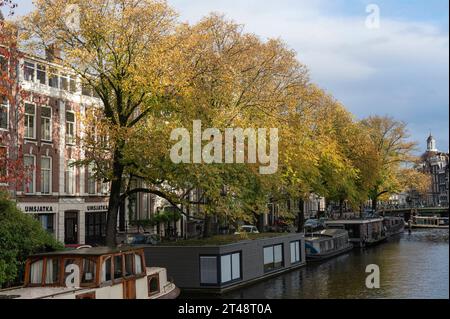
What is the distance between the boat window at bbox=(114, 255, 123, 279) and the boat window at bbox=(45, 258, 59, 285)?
6.38 ft

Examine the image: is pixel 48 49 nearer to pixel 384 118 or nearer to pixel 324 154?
pixel 324 154

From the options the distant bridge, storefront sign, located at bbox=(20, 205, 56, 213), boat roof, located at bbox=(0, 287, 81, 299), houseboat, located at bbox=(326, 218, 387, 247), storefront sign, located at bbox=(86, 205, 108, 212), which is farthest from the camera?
the distant bridge

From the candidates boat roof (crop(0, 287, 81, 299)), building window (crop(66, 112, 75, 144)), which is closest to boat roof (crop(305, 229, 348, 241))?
building window (crop(66, 112, 75, 144))

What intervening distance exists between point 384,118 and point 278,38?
4138cm

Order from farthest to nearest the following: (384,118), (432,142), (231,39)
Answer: (432,142)
(384,118)
(231,39)

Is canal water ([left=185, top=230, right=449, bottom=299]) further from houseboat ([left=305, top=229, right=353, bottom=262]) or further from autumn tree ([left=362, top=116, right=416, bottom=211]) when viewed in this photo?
autumn tree ([left=362, top=116, right=416, bottom=211])

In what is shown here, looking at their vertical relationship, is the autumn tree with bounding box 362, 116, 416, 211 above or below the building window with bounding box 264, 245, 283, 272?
above

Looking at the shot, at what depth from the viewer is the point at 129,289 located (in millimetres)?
18609

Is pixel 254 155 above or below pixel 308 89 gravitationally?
below

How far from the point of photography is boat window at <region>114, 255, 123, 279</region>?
1812 centimetres

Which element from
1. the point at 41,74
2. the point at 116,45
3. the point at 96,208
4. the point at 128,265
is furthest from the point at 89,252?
the point at 96,208

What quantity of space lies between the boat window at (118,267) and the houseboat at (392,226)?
180 feet

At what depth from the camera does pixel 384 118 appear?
76.7 m
